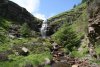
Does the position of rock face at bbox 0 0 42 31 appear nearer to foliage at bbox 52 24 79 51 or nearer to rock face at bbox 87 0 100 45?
foliage at bbox 52 24 79 51

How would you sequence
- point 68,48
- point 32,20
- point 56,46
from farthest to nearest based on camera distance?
point 32,20, point 56,46, point 68,48

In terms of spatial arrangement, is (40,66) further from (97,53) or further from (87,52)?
(87,52)

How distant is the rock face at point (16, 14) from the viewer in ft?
350

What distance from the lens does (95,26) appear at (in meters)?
45.6

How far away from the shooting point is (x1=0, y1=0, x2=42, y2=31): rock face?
106625mm

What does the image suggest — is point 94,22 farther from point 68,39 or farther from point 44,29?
point 44,29

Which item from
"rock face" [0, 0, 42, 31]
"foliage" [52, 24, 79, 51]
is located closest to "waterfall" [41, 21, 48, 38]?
"rock face" [0, 0, 42, 31]

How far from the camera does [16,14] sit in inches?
4424

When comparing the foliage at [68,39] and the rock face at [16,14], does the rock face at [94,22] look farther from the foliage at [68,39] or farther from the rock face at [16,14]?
the rock face at [16,14]

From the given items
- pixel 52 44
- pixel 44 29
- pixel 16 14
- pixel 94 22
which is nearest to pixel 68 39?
pixel 52 44

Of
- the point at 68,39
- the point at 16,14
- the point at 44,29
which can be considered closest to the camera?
the point at 68,39

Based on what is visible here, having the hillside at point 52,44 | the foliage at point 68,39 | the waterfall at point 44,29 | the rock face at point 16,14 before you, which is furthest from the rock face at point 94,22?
the rock face at point 16,14

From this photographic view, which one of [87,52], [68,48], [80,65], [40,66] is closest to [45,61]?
[40,66]

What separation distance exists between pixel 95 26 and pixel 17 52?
52.4 feet
